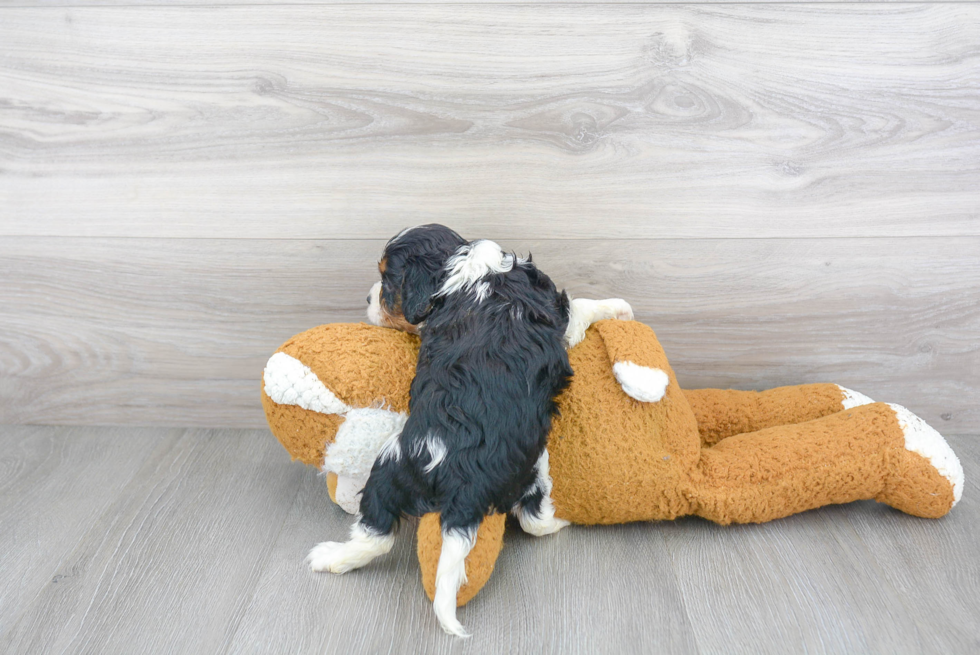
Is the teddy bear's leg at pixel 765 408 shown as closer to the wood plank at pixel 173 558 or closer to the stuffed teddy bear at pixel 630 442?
the stuffed teddy bear at pixel 630 442

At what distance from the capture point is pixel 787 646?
848 mm

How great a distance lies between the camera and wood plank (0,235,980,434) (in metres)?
1.28

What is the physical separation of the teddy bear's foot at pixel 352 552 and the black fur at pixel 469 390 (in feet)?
0.06

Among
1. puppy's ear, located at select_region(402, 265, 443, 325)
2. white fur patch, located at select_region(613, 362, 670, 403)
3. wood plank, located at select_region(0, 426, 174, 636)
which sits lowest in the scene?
wood plank, located at select_region(0, 426, 174, 636)

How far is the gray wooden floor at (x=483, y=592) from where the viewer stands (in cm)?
87

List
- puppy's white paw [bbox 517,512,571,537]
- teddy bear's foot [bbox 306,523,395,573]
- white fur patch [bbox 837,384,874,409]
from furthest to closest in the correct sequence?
white fur patch [bbox 837,384,874,409] → puppy's white paw [bbox 517,512,571,537] → teddy bear's foot [bbox 306,523,395,573]

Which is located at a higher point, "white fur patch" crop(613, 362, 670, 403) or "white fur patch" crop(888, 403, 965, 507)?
"white fur patch" crop(613, 362, 670, 403)

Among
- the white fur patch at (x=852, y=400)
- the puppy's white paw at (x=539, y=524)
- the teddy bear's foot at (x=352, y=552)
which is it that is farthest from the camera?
the white fur patch at (x=852, y=400)

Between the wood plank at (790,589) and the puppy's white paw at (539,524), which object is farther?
the puppy's white paw at (539,524)

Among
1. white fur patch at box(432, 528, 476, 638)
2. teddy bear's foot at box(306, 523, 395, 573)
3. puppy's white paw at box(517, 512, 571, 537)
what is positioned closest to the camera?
white fur patch at box(432, 528, 476, 638)

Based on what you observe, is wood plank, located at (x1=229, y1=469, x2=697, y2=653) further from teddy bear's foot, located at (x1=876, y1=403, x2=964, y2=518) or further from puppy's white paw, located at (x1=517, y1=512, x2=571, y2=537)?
teddy bear's foot, located at (x1=876, y1=403, x2=964, y2=518)

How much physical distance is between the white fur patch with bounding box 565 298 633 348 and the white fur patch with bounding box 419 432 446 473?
27cm

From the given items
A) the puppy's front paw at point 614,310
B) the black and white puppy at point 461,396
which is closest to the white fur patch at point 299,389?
the black and white puppy at point 461,396

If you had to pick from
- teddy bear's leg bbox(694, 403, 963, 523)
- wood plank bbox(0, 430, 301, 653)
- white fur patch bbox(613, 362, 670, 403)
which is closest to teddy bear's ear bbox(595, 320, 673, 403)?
white fur patch bbox(613, 362, 670, 403)
